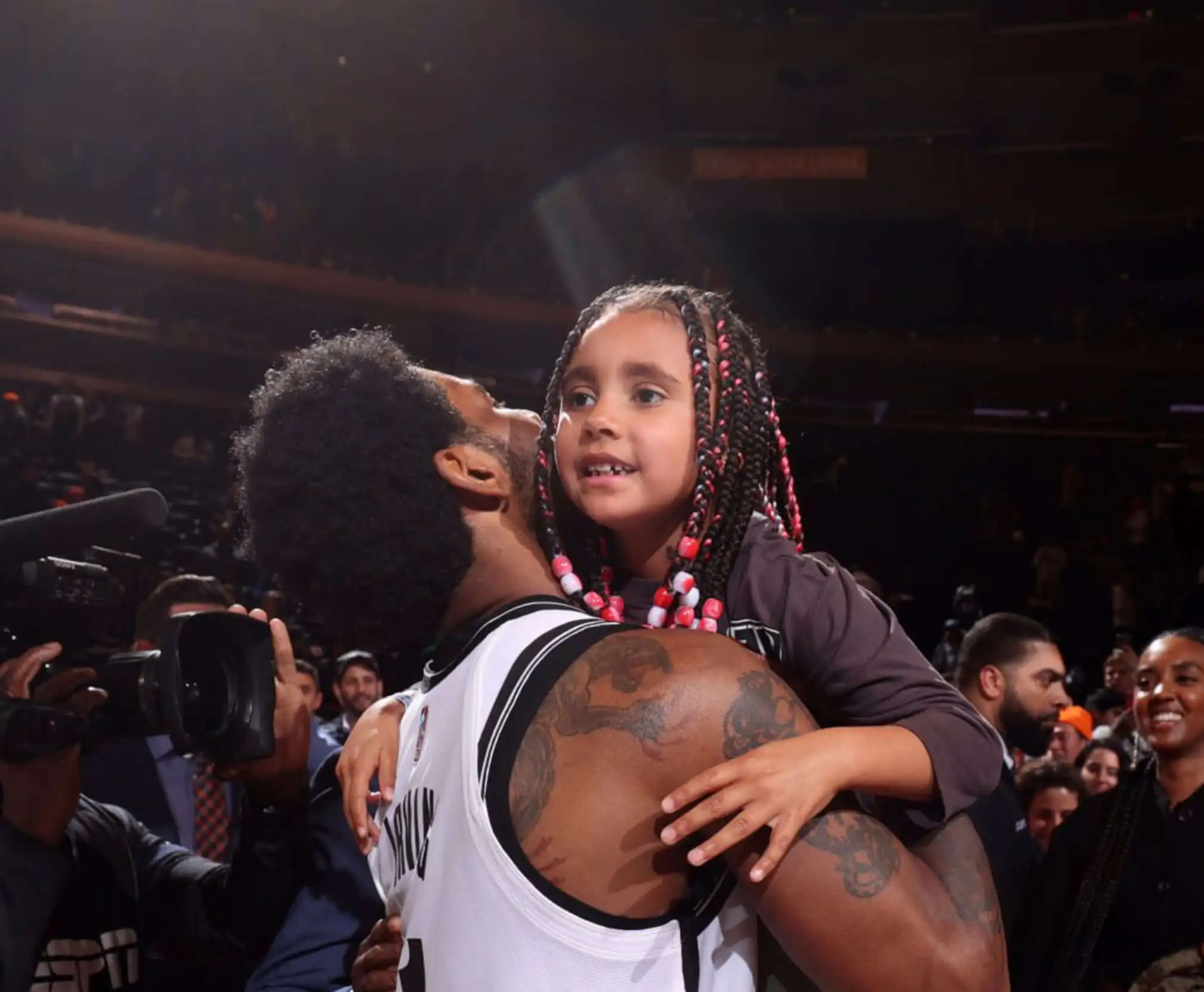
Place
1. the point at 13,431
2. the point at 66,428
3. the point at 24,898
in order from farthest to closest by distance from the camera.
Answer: the point at 66,428 < the point at 13,431 < the point at 24,898

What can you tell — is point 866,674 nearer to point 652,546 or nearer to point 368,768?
point 652,546

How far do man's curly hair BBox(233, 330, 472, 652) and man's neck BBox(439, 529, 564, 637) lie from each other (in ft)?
0.04

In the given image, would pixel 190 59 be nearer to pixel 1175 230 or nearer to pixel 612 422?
pixel 1175 230

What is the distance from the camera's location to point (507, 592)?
1.43 meters

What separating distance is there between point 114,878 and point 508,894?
1.21 meters

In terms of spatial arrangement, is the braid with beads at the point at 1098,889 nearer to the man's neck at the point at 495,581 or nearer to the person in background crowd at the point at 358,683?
the man's neck at the point at 495,581

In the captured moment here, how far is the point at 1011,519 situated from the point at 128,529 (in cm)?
1432

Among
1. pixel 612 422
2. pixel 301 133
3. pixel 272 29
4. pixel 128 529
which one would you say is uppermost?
pixel 272 29

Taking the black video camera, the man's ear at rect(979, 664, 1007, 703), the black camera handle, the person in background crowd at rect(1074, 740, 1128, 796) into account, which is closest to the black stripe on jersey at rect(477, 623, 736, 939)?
the black video camera

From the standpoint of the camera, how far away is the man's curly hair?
1.44 metres

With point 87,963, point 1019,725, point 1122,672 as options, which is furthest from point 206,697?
point 1122,672

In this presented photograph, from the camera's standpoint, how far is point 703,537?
1691mm

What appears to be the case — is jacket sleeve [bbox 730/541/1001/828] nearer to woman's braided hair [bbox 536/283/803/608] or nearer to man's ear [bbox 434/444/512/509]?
woman's braided hair [bbox 536/283/803/608]

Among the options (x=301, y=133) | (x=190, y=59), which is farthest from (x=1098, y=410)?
(x=190, y=59)
